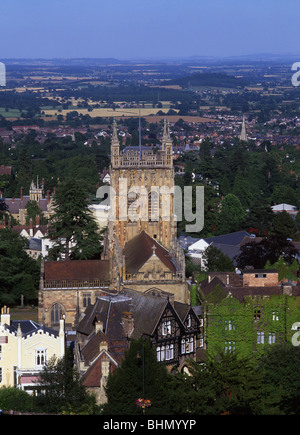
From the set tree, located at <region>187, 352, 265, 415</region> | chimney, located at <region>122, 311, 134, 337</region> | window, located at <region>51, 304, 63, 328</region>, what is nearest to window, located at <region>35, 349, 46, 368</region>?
chimney, located at <region>122, 311, 134, 337</region>

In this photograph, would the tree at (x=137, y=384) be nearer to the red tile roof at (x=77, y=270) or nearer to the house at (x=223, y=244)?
the red tile roof at (x=77, y=270)

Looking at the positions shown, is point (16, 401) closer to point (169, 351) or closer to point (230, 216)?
point (169, 351)

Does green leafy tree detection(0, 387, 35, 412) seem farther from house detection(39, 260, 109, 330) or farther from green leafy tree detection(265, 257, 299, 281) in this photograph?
Result: green leafy tree detection(265, 257, 299, 281)

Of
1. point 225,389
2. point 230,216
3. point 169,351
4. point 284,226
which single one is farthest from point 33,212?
point 225,389

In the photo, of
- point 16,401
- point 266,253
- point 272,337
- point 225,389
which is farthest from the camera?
point 266,253

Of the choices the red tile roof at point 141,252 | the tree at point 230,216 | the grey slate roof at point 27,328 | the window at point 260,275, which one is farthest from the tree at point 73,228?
the tree at point 230,216

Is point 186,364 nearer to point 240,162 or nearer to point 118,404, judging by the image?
point 118,404
